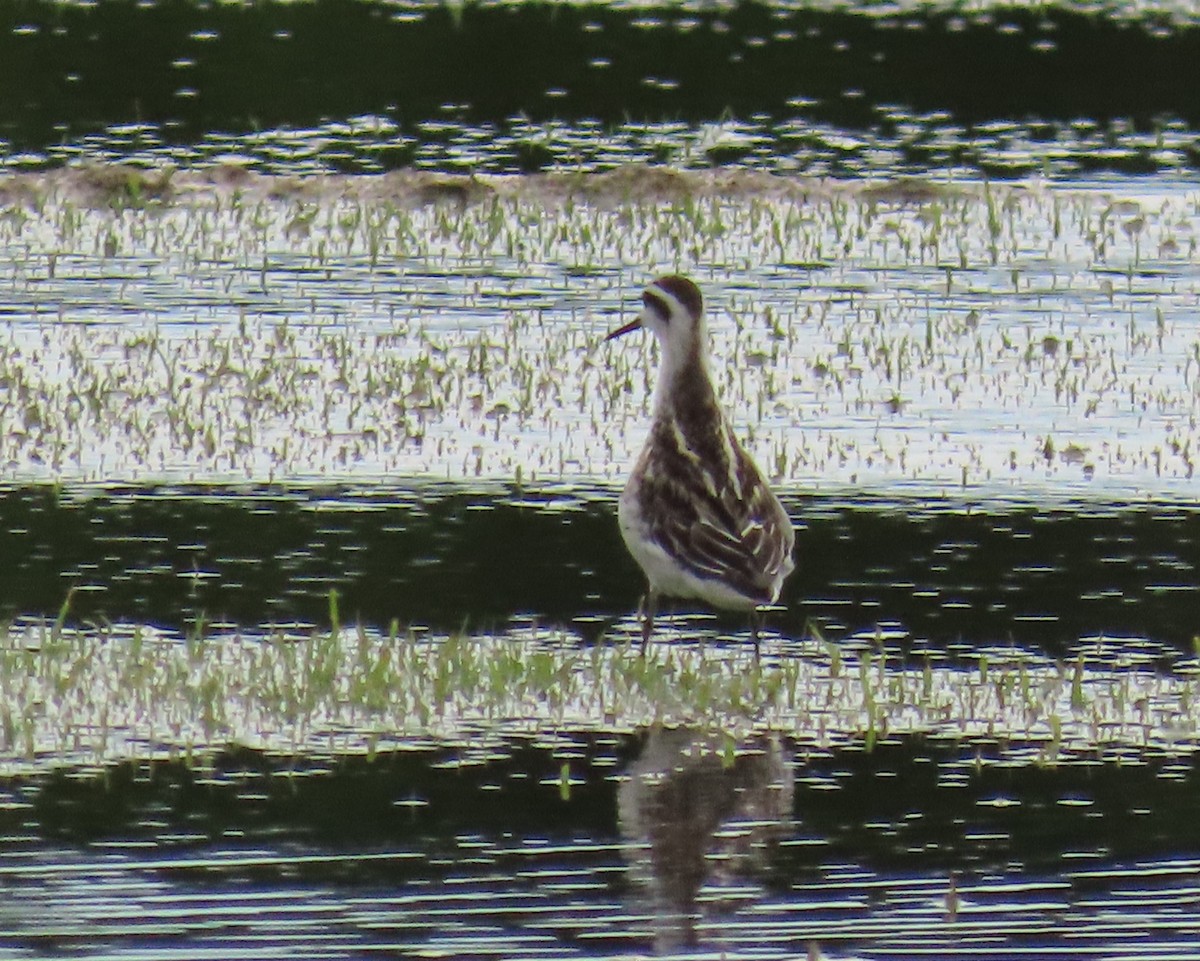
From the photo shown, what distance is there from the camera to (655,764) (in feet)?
29.3

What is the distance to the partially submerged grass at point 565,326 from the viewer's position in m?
14.0

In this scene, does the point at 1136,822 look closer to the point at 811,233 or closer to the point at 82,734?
the point at 82,734

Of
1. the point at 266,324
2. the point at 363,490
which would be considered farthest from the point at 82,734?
the point at 266,324

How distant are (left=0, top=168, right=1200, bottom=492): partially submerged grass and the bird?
262cm

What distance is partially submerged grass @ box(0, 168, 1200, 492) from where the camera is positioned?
14016mm

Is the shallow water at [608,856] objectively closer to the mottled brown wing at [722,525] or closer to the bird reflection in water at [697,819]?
the bird reflection in water at [697,819]

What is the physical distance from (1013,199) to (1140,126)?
15.8ft

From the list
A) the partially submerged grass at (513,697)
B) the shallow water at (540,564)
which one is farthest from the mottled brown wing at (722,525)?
the shallow water at (540,564)

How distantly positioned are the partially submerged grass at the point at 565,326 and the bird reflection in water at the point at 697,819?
14.6 ft

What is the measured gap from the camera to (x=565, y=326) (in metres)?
17.3

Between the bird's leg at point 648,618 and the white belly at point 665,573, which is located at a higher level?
the white belly at point 665,573

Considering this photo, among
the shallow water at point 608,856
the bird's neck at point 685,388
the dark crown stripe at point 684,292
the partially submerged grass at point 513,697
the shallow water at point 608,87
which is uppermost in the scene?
the shallow water at point 608,87

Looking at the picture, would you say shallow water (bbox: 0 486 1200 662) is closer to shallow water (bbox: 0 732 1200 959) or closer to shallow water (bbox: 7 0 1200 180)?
shallow water (bbox: 0 732 1200 959)

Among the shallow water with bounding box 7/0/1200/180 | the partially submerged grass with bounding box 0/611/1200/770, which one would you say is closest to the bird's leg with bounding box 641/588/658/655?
the partially submerged grass with bounding box 0/611/1200/770
